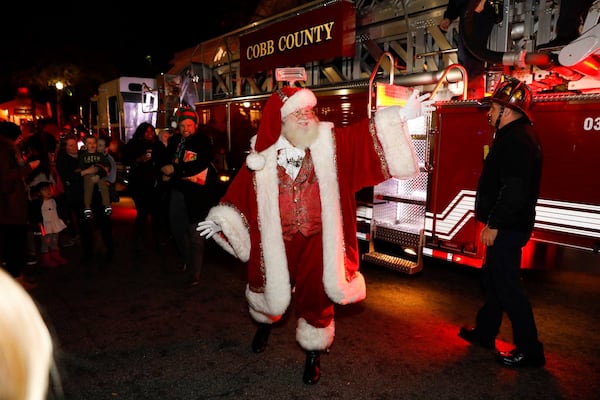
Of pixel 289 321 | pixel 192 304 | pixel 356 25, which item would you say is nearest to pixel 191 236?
pixel 192 304

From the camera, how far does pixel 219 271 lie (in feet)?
19.1

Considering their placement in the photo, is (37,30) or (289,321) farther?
(37,30)

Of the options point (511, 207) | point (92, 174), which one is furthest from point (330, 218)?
point (92, 174)

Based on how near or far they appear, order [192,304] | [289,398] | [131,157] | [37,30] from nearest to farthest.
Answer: [289,398], [192,304], [131,157], [37,30]

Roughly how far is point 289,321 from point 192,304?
3.59ft

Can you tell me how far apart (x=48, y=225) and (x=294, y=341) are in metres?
3.96

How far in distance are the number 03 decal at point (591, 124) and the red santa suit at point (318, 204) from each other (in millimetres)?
1727

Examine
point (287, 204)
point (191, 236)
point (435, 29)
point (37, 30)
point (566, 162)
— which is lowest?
point (191, 236)

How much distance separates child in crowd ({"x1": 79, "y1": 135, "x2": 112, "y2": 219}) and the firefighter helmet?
15.6ft

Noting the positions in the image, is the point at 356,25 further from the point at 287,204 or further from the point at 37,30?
the point at 37,30

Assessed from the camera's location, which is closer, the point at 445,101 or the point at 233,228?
the point at 233,228

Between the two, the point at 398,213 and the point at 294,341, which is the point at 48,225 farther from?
the point at 398,213

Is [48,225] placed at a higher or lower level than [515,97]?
lower

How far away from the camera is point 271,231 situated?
315cm
